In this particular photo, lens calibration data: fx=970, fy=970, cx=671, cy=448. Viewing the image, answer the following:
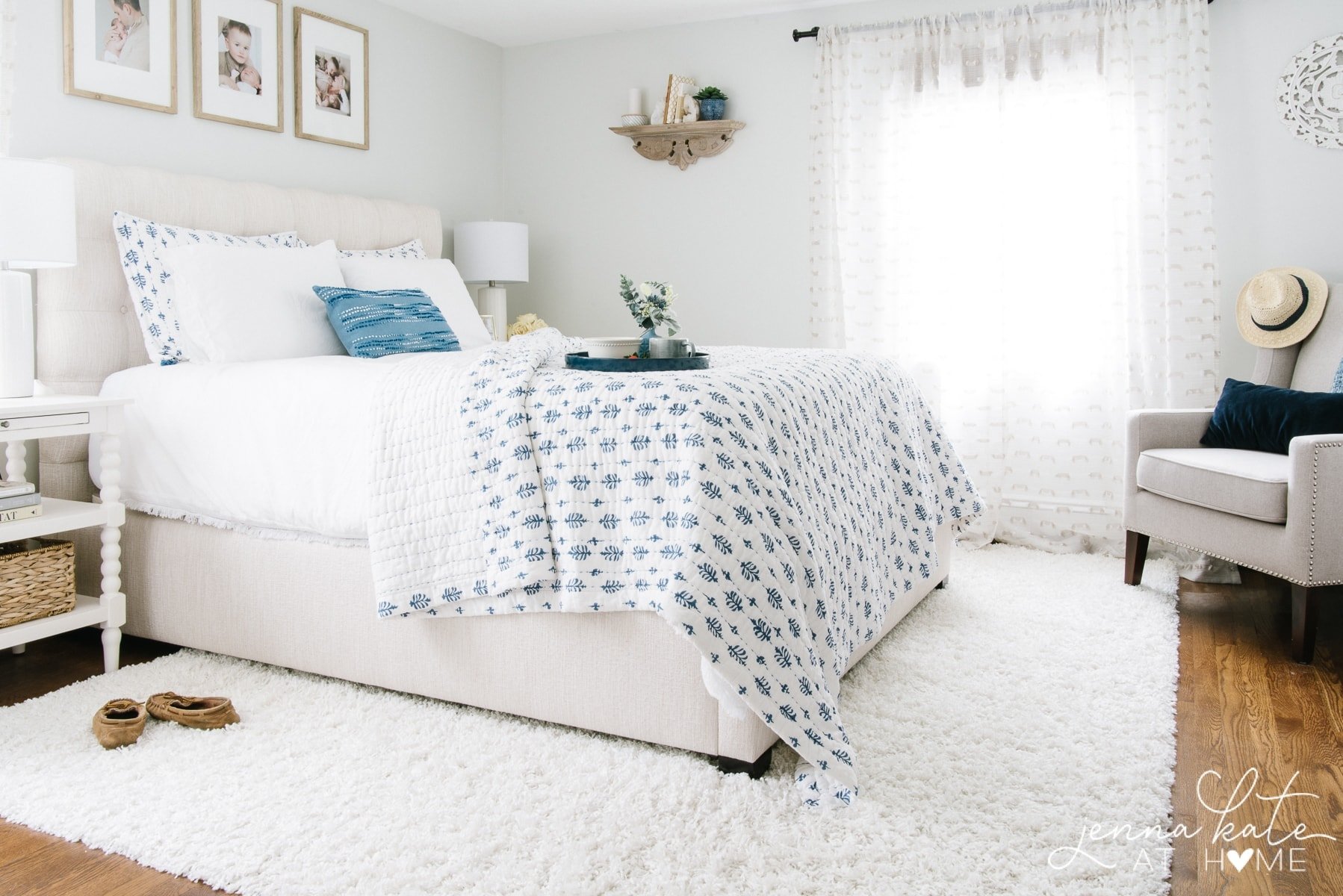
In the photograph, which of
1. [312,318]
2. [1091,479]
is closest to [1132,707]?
[1091,479]

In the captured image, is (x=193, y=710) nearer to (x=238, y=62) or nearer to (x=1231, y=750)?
(x=1231, y=750)

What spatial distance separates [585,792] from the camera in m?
1.86

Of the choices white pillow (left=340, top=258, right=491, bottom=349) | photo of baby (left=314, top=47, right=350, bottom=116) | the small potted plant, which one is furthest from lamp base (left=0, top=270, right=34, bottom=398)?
the small potted plant

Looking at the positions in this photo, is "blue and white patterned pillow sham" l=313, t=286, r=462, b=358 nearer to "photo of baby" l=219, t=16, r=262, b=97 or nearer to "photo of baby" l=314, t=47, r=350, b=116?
"photo of baby" l=219, t=16, r=262, b=97

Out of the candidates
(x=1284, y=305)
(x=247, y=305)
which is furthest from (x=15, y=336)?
(x=1284, y=305)

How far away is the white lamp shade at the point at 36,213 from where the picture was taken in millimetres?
Result: 2334

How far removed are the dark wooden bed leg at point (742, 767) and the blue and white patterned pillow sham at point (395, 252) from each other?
2.48 m

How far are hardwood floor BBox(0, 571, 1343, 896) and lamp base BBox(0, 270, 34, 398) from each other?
2.47ft

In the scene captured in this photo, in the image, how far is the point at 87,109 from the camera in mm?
3152

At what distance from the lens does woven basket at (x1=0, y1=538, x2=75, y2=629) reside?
235cm

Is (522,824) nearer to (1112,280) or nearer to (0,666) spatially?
(0,666)

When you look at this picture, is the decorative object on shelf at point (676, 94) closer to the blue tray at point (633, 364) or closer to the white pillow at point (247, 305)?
the white pillow at point (247, 305)

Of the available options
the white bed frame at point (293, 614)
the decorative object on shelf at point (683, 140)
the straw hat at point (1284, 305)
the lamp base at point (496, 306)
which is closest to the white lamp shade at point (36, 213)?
the white bed frame at point (293, 614)

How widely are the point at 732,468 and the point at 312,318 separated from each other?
1.83 m
